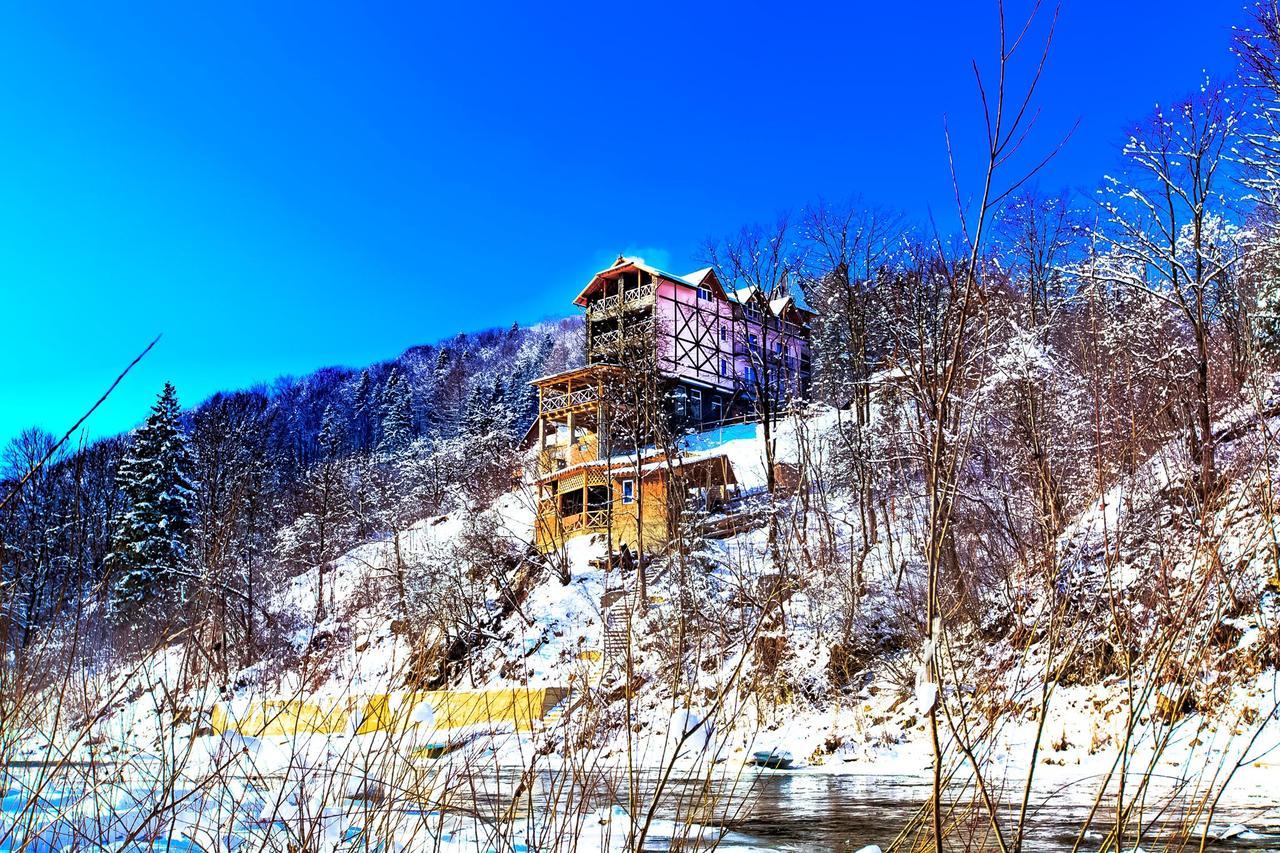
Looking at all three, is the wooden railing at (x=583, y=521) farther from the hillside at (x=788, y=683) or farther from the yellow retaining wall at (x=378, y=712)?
the yellow retaining wall at (x=378, y=712)

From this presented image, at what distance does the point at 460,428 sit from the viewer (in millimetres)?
54969

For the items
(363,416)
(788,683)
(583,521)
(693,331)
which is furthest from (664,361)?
(363,416)

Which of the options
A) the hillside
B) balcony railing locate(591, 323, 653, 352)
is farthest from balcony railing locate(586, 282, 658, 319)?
the hillside

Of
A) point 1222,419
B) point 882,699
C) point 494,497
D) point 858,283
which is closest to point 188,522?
point 494,497

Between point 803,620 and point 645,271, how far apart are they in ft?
73.8

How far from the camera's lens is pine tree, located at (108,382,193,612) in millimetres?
26391

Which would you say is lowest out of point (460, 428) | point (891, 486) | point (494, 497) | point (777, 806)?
point (777, 806)

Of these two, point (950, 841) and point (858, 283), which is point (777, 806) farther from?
point (858, 283)

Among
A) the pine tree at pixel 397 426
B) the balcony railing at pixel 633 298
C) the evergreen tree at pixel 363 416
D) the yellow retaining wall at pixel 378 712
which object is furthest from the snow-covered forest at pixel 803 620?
the evergreen tree at pixel 363 416

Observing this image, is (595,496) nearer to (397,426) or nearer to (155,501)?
(155,501)

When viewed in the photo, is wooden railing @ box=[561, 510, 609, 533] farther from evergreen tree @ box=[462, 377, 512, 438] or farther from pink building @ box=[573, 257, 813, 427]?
evergreen tree @ box=[462, 377, 512, 438]

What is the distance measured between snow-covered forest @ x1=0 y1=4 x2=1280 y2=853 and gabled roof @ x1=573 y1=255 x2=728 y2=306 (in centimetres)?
531

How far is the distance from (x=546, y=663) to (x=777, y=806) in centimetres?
1142

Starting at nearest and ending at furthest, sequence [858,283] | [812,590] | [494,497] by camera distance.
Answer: [812,590] → [858,283] → [494,497]
